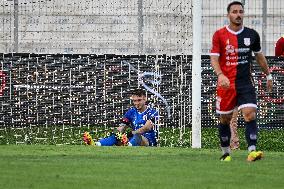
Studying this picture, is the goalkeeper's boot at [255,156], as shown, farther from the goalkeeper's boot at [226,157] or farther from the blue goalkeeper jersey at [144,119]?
the blue goalkeeper jersey at [144,119]

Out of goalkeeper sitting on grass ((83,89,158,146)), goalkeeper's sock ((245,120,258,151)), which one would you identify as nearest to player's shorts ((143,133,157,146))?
goalkeeper sitting on grass ((83,89,158,146))

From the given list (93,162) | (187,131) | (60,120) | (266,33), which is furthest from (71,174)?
(266,33)

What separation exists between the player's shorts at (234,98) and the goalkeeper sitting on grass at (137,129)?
16.9ft

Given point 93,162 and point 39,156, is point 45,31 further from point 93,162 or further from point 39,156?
point 93,162

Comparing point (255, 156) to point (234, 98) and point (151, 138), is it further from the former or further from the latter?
point (151, 138)

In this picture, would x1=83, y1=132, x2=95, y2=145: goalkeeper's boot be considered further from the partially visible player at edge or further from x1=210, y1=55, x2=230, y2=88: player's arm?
x1=210, y1=55, x2=230, y2=88: player's arm

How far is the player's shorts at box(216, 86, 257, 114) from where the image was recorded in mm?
13977

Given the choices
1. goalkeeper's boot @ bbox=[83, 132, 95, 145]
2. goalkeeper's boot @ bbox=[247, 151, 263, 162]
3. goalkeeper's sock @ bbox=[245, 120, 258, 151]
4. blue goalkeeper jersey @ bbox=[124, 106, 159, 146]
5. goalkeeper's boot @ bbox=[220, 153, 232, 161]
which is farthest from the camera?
goalkeeper's boot @ bbox=[83, 132, 95, 145]

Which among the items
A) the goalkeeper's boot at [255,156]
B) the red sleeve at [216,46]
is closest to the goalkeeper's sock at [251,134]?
the goalkeeper's boot at [255,156]

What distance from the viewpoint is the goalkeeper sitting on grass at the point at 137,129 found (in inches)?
765

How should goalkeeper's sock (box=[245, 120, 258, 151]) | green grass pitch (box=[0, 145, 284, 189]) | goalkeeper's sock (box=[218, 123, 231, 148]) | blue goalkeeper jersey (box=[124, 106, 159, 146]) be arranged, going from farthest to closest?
blue goalkeeper jersey (box=[124, 106, 159, 146]), goalkeeper's sock (box=[218, 123, 231, 148]), goalkeeper's sock (box=[245, 120, 258, 151]), green grass pitch (box=[0, 145, 284, 189])

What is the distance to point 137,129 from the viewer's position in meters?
19.6

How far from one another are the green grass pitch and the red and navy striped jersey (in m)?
1.03

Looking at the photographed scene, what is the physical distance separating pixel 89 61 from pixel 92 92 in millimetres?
624
